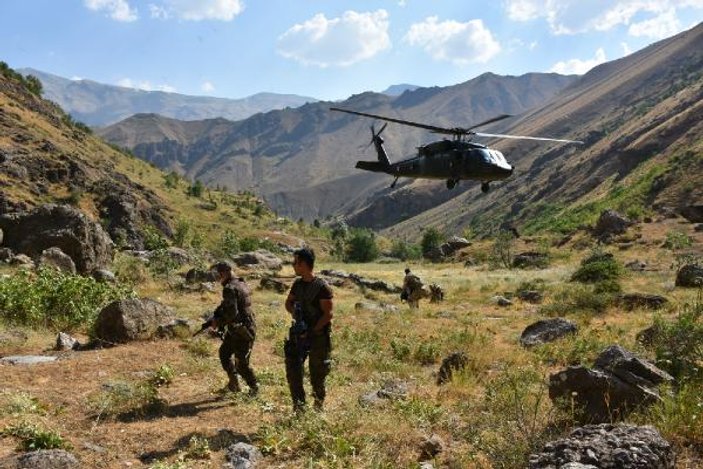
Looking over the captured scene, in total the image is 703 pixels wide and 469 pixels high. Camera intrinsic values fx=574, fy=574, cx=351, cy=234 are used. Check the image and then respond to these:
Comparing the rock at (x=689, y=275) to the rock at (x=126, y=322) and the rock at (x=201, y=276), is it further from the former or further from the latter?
the rock at (x=126, y=322)

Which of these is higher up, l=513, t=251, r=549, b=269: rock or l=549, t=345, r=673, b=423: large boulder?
l=549, t=345, r=673, b=423: large boulder

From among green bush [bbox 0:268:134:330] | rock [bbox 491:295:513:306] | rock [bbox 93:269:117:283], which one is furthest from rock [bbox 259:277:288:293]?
green bush [bbox 0:268:134:330]

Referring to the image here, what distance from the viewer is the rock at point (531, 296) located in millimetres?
25000

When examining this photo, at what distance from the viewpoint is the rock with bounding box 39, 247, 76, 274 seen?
2005 cm

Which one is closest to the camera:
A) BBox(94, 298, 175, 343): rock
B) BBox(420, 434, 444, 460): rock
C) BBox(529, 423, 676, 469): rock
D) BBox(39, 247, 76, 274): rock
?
BBox(529, 423, 676, 469): rock

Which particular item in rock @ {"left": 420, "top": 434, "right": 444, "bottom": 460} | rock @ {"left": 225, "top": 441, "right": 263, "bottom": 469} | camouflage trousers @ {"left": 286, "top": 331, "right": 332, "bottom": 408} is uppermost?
camouflage trousers @ {"left": 286, "top": 331, "right": 332, "bottom": 408}

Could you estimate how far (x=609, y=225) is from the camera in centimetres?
5462

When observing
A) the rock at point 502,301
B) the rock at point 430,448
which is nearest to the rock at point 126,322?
the rock at point 430,448

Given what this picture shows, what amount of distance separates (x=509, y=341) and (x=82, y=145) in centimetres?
7713

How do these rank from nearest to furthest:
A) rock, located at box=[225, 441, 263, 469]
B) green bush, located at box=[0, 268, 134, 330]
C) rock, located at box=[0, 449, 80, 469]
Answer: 1. rock, located at box=[0, 449, 80, 469]
2. rock, located at box=[225, 441, 263, 469]
3. green bush, located at box=[0, 268, 134, 330]

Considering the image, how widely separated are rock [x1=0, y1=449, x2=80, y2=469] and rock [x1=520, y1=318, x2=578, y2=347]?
10708 mm

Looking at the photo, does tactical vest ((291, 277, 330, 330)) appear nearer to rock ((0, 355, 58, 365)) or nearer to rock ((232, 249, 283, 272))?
rock ((0, 355, 58, 365))

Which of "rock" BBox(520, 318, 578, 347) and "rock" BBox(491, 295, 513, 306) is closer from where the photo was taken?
"rock" BBox(520, 318, 578, 347)

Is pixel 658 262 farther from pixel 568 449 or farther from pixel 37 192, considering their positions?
pixel 37 192
